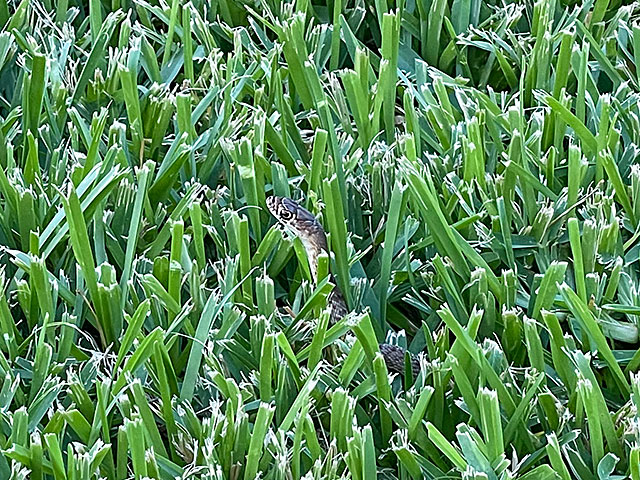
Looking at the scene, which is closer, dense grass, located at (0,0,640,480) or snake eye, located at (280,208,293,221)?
dense grass, located at (0,0,640,480)

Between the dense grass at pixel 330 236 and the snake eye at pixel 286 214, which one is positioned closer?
the dense grass at pixel 330 236

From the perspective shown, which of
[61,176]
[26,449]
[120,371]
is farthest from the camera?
[61,176]

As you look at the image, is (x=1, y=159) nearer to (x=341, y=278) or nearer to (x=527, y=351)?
(x=341, y=278)

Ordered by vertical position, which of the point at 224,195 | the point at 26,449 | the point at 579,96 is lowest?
the point at 26,449

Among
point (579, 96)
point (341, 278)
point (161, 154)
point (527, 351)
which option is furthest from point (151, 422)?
point (579, 96)
